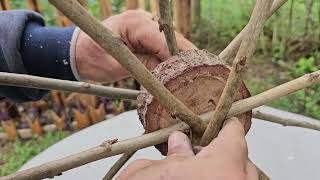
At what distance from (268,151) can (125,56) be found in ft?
1.75

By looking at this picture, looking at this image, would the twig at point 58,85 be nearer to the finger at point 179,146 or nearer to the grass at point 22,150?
the finger at point 179,146

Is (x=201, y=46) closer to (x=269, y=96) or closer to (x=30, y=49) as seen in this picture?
(x=30, y=49)

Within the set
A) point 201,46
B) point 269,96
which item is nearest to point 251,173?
point 269,96

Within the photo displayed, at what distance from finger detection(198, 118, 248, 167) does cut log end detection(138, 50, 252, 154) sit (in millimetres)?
89

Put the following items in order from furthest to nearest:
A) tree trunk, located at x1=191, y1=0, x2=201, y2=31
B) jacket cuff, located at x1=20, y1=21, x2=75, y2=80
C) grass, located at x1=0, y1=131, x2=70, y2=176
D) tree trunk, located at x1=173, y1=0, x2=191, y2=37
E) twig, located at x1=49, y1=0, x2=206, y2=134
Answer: tree trunk, located at x1=191, y1=0, x2=201, y2=31 → tree trunk, located at x1=173, y1=0, x2=191, y2=37 → grass, located at x1=0, y1=131, x2=70, y2=176 → jacket cuff, located at x1=20, y1=21, x2=75, y2=80 → twig, located at x1=49, y1=0, x2=206, y2=134

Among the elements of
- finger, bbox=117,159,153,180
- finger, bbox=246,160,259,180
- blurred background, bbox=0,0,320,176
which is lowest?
blurred background, bbox=0,0,320,176

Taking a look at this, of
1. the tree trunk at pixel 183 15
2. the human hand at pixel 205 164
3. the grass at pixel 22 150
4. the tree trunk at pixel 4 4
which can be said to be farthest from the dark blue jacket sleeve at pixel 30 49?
the tree trunk at pixel 183 15

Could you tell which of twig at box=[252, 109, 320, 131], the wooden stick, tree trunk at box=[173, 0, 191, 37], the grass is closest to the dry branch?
the wooden stick

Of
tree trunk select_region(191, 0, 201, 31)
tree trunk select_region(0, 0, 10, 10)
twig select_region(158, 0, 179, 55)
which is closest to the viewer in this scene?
twig select_region(158, 0, 179, 55)

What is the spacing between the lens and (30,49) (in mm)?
1152

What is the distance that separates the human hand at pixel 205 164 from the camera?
0.63m

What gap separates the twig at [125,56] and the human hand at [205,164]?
57 mm

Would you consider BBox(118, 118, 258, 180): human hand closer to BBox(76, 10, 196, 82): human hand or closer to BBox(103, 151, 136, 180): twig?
BBox(103, 151, 136, 180): twig

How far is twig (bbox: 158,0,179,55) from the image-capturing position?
794 mm
